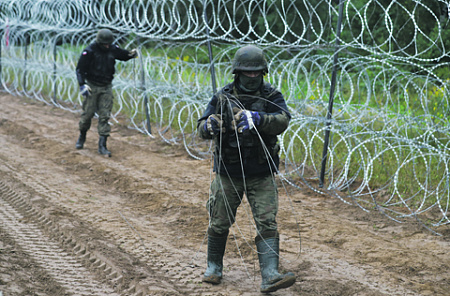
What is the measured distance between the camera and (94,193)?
6.86 metres

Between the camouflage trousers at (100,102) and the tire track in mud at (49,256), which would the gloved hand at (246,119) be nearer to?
the tire track in mud at (49,256)

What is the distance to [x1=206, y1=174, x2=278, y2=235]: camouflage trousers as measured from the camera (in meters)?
3.82

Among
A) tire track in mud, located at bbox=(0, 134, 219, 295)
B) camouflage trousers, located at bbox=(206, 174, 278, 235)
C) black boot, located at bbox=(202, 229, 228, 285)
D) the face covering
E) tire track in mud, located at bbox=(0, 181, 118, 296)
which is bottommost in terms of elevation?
tire track in mud, located at bbox=(0, 181, 118, 296)

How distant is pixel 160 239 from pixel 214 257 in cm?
126

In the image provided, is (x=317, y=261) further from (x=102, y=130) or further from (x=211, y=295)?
(x=102, y=130)

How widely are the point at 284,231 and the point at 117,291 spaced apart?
2115mm

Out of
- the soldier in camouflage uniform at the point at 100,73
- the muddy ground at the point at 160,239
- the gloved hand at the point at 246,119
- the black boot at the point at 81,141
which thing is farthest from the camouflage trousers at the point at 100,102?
the gloved hand at the point at 246,119

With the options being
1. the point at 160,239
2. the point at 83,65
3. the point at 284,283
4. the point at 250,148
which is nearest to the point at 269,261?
the point at 284,283

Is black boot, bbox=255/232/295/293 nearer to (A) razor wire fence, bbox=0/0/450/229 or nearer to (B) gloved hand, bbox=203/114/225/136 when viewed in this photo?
(B) gloved hand, bbox=203/114/225/136

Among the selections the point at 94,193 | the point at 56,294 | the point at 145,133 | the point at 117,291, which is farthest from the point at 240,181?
the point at 145,133

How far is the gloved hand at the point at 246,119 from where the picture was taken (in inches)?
142

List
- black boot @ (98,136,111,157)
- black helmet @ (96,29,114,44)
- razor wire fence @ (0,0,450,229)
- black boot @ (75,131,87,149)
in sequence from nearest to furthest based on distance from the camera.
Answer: razor wire fence @ (0,0,450,229) → black helmet @ (96,29,114,44) → black boot @ (98,136,111,157) → black boot @ (75,131,87,149)

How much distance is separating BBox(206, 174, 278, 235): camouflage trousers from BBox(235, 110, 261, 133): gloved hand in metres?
0.44

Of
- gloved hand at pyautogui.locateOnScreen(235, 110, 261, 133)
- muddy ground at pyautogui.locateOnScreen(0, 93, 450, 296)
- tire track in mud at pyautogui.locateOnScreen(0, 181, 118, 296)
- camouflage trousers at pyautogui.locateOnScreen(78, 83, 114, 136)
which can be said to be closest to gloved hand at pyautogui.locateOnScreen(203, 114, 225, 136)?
gloved hand at pyautogui.locateOnScreen(235, 110, 261, 133)
